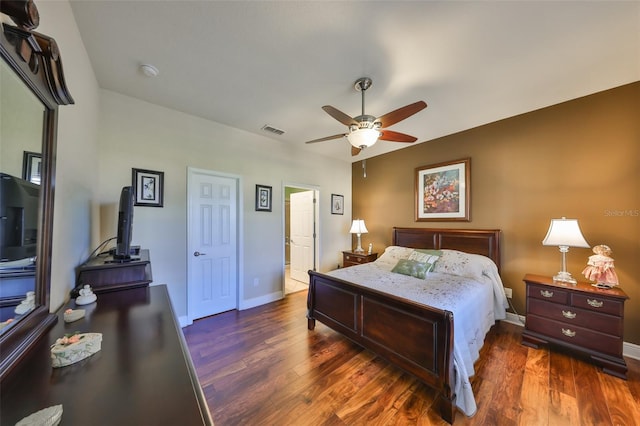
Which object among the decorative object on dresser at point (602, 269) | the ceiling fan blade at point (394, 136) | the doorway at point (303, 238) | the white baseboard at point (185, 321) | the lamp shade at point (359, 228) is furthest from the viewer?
the doorway at point (303, 238)

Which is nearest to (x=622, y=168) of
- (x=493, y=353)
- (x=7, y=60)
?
(x=493, y=353)

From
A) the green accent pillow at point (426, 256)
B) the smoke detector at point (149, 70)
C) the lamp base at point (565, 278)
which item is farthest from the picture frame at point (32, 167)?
the lamp base at point (565, 278)

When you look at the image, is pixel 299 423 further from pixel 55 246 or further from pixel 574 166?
pixel 574 166

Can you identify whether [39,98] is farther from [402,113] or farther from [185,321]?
[185,321]

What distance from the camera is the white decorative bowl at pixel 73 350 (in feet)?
2.46

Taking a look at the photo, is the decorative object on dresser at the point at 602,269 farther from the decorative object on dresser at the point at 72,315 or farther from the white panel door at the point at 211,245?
the white panel door at the point at 211,245

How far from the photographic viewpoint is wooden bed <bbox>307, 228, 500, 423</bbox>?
5.32 feet

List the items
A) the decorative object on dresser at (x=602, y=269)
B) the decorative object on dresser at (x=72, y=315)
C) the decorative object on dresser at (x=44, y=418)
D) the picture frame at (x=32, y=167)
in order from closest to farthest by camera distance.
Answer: the decorative object on dresser at (x=44, y=418), the picture frame at (x=32, y=167), the decorative object on dresser at (x=72, y=315), the decorative object on dresser at (x=602, y=269)

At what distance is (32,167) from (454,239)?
4.02m

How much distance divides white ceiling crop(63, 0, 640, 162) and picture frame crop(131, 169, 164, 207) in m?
0.84

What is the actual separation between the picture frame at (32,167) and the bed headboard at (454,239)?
3.97 metres

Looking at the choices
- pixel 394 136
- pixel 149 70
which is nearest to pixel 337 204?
pixel 394 136

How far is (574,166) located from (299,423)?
145 inches

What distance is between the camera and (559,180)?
8.66 feet
